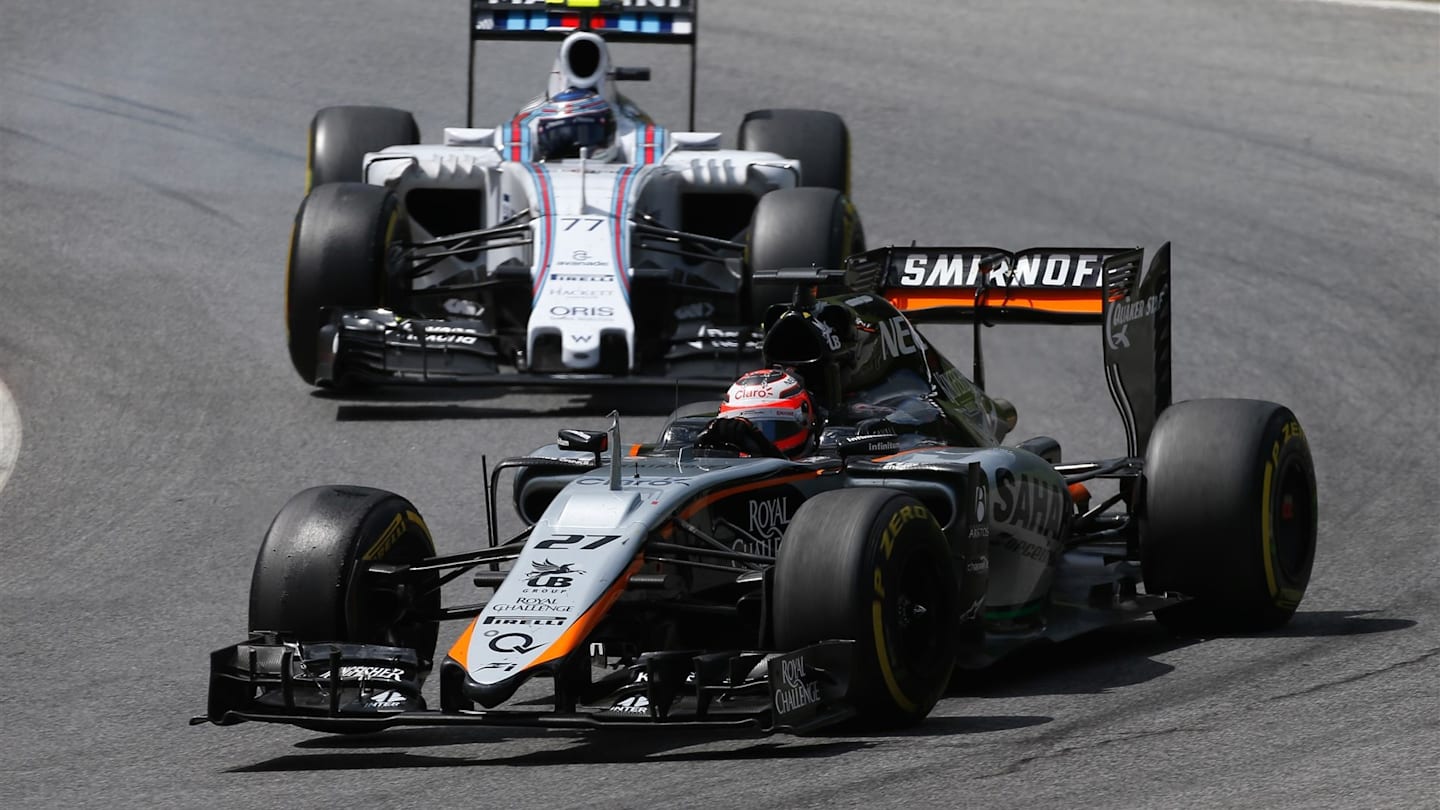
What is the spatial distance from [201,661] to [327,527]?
1799 millimetres

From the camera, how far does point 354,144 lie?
17.2m

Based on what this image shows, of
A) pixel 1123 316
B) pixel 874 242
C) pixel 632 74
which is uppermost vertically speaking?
pixel 632 74

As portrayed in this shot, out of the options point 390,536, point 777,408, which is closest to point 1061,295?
point 777,408

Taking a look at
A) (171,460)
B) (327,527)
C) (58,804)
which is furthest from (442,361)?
(58,804)

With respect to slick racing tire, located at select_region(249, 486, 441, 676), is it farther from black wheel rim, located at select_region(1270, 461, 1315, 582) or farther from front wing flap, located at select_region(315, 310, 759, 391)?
front wing flap, located at select_region(315, 310, 759, 391)

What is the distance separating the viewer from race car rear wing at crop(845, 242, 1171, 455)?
416 inches

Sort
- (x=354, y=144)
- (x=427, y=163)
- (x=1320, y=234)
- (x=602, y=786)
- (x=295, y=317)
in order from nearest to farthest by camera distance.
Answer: (x=602, y=786), (x=295, y=317), (x=427, y=163), (x=354, y=144), (x=1320, y=234)

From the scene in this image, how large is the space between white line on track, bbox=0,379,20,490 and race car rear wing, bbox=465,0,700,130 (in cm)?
427

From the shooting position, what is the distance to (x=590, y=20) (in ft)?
57.0

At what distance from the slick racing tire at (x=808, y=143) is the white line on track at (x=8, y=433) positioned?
5822mm

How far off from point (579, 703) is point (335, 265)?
722cm

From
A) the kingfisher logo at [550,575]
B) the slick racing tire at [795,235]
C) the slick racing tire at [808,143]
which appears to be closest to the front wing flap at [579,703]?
the kingfisher logo at [550,575]

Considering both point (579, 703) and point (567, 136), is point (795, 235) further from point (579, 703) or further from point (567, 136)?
point (579, 703)

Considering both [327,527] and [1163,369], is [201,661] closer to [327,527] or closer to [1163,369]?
[327,527]
